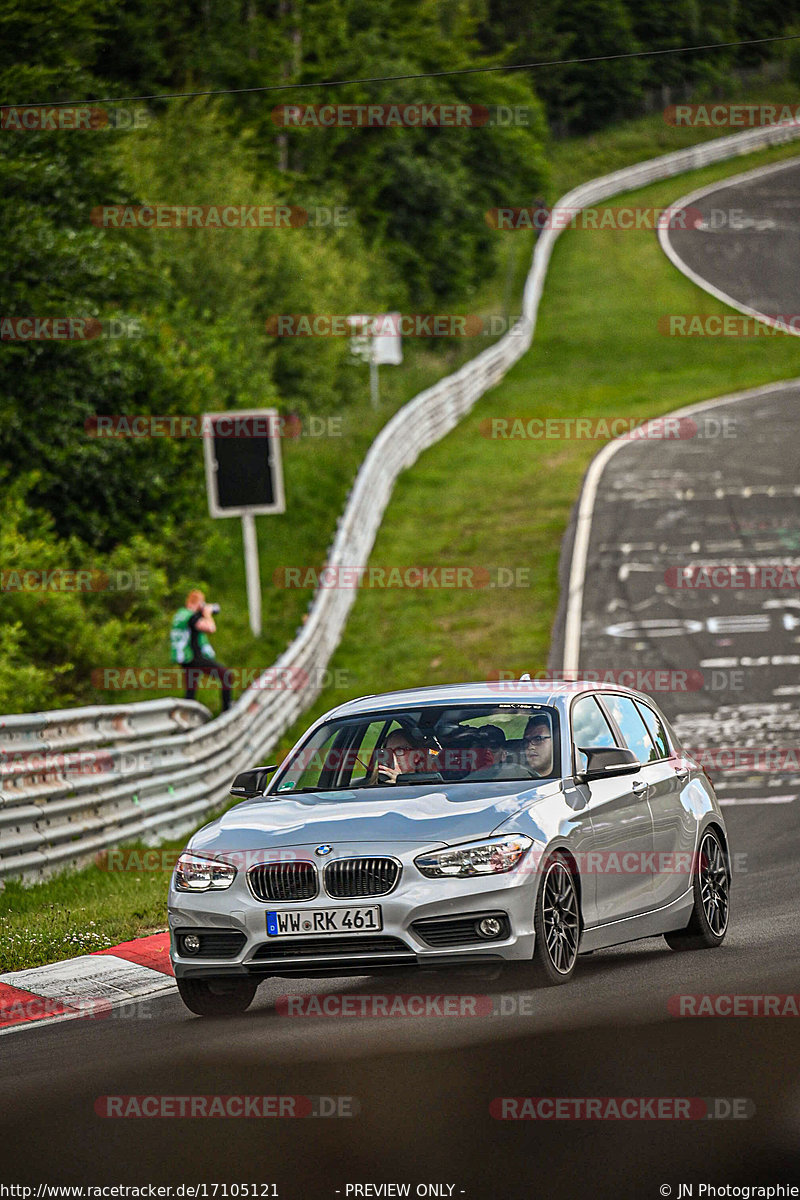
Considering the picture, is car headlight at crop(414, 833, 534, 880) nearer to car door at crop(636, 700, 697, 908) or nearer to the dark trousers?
car door at crop(636, 700, 697, 908)

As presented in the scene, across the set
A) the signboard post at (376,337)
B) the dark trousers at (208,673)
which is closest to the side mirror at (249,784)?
the dark trousers at (208,673)

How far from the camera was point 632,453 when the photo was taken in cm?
3881

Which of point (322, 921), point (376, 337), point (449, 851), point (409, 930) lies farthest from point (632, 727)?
point (376, 337)

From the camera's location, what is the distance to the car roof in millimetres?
9461

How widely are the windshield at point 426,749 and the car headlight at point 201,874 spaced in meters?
0.94

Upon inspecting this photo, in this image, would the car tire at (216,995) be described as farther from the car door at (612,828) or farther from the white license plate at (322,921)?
the car door at (612,828)

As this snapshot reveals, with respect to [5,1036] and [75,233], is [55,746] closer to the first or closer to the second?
[5,1036]

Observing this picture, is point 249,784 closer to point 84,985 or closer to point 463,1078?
point 84,985

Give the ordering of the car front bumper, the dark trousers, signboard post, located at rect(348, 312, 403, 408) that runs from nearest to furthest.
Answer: the car front bumper < the dark trousers < signboard post, located at rect(348, 312, 403, 408)

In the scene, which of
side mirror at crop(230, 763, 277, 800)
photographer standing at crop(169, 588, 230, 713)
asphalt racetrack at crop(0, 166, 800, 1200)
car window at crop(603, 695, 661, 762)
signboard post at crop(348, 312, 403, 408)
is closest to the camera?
asphalt racetrack at crop(0, 166, 800, 1200)

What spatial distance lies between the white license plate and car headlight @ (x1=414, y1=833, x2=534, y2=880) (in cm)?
30

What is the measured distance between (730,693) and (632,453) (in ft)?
57.3

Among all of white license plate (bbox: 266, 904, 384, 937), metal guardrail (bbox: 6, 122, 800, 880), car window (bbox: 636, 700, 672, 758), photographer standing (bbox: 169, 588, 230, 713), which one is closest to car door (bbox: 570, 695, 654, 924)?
car window (bbox: 636, 700, 672, 758)

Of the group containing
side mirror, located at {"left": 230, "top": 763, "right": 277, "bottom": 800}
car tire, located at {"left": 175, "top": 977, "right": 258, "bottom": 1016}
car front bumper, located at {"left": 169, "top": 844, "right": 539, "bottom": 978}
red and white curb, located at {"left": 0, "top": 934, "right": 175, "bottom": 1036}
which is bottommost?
red and white curb, located at {"left": 0, "top": 934, "right": 175, "bottom": 1036}
